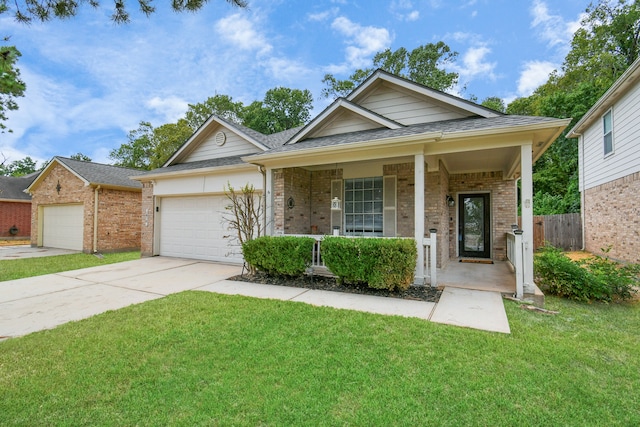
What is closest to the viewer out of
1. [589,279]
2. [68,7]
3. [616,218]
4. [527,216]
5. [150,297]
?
[68,7]

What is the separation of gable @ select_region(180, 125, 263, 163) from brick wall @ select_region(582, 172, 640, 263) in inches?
428

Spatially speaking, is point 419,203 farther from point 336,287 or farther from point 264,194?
point 264,194

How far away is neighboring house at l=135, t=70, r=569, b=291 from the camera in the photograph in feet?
19.7

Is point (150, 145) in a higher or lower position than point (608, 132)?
higher

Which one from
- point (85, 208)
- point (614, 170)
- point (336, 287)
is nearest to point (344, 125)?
point (336, 287)

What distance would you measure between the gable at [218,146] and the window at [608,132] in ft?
37.3

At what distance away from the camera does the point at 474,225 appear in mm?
10141

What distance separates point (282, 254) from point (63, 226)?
1359cm

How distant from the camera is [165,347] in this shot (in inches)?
135

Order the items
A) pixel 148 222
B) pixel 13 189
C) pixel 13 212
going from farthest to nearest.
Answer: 1. pixel 13 189
2. pixel 13 212
3. pixel 148 222

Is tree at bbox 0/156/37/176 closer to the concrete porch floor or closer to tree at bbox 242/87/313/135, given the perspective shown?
tree at bbox 242/87/313/135

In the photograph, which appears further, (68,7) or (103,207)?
(103,207)

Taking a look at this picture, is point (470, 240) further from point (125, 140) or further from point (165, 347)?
point (125, 140)

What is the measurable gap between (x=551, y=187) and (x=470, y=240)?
583 inches
